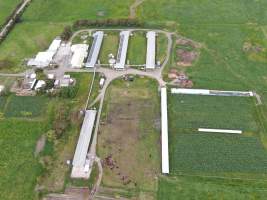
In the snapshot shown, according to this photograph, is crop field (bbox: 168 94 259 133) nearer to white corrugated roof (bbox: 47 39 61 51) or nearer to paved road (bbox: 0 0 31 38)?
white corrugated roof (bbox: 47 39 61 51)

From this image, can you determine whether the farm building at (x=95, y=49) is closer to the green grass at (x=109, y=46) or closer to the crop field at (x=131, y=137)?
the green grass at (x=109, y=46)

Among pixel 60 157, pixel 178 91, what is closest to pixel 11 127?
pixel 60 157

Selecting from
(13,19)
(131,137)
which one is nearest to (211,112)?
(131,137)

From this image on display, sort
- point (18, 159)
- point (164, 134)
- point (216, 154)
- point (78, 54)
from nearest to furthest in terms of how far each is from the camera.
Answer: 1. point (18, 159)
2. point (216, 154)
3. point (164, 134)
4. point (78, 54)

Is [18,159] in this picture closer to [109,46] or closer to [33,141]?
[33,141]

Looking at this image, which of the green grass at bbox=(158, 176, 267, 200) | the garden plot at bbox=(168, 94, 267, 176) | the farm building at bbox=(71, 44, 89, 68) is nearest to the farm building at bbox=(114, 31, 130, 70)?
the farm building at bbox=(71, 44, 89, 68)
